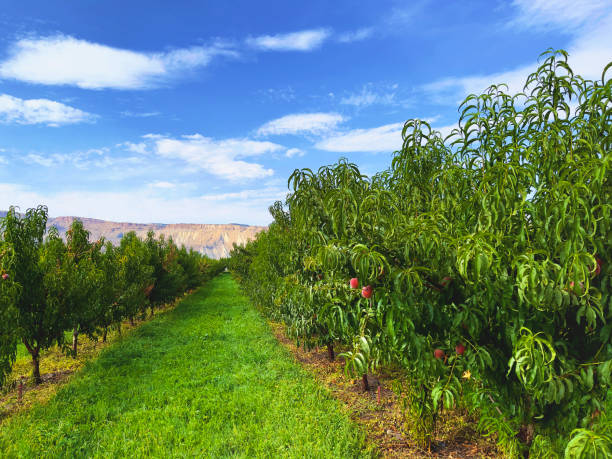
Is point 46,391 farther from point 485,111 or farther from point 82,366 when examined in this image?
point 485,111

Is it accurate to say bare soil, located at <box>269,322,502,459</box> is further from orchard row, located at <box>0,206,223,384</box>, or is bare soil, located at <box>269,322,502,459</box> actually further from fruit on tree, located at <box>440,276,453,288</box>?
orchard row, located at <box>0,206,223,384</box>

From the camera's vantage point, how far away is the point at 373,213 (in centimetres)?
297

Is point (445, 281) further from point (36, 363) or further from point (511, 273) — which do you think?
point (36, 363)

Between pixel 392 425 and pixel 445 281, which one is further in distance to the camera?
pixel 392 425

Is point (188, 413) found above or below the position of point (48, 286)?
below

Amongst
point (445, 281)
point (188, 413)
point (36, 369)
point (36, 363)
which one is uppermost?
point (445, 281)

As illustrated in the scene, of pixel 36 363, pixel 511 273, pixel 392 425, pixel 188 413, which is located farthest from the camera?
pixel 36 363

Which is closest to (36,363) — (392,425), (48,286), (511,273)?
(48,286)

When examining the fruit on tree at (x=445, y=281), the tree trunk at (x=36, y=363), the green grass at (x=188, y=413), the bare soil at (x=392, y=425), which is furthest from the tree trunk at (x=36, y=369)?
the fruit on tree at (x=445, y=281)

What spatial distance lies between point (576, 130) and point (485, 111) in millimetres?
746

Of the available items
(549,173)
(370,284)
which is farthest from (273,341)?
(549,173)

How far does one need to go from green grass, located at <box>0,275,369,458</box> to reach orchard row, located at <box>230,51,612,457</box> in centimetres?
209

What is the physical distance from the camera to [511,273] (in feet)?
8.64

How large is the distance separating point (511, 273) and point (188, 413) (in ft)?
17.4
